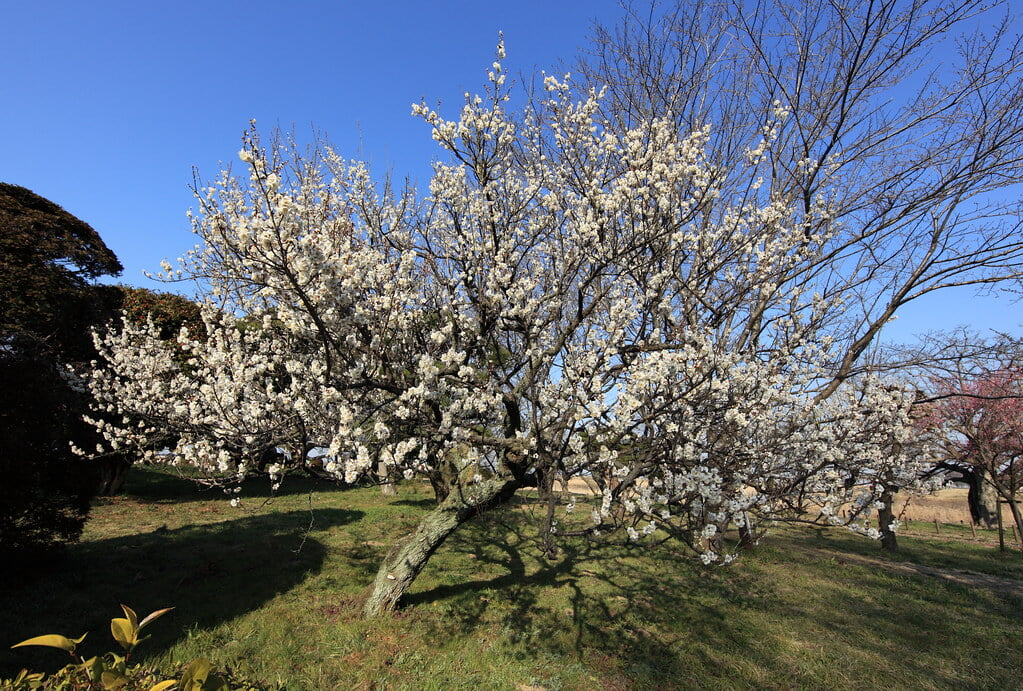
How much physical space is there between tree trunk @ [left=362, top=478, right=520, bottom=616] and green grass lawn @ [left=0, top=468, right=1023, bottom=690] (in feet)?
0.90

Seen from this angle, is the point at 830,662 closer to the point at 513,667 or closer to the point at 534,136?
the point at 513,667

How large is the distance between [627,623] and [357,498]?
32.8 feet

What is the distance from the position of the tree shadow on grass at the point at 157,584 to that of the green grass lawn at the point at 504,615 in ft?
0.10

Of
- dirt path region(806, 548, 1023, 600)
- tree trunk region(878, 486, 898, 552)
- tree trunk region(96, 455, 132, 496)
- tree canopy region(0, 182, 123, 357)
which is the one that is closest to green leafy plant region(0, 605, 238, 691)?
tree canopy region(0, 182, 123, 357)

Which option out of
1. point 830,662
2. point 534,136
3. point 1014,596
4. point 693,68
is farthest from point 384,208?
point 1014,596

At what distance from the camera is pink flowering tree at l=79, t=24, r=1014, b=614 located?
16.0 ft

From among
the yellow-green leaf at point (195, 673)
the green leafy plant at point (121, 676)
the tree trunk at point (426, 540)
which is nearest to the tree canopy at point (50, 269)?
the tree trunk at point (426, 540)

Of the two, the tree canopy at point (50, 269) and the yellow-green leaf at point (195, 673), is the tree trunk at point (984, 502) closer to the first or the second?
the yellow-green leaf at point (195, 673)

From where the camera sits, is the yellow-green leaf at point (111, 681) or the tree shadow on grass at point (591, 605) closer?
the yellow-green leaf at point (111, 681)

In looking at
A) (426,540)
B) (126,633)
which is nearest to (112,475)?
(426,540)

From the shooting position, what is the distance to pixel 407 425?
5.45 meters

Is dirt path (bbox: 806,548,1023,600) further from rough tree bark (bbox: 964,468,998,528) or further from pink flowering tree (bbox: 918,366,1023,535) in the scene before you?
rough tree bark (bbox: 964,468,998,528)

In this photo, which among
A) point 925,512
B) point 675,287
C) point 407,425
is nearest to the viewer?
point 407,425

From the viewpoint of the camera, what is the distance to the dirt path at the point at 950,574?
9.65 metres
